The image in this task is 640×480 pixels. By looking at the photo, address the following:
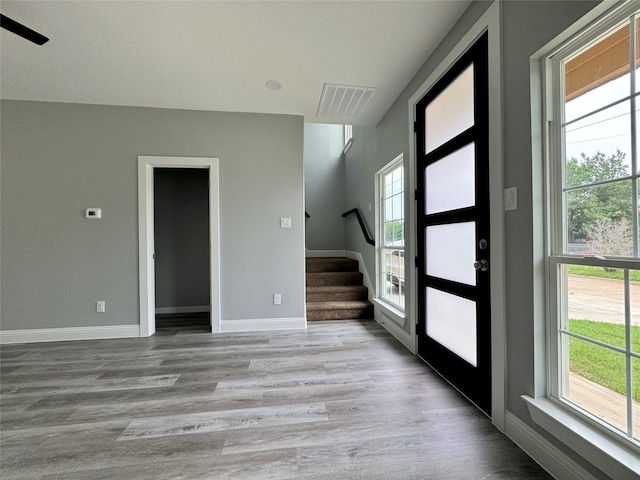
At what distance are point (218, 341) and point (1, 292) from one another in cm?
234

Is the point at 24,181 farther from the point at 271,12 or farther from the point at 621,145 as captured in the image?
the point at 621,145

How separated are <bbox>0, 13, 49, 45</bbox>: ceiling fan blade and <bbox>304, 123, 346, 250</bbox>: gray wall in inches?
155

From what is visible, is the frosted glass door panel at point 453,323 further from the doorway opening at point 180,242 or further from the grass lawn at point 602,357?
the doorway opening at point 180,242

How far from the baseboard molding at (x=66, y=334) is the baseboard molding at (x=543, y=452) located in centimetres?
347

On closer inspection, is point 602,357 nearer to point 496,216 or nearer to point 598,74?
point 496,216

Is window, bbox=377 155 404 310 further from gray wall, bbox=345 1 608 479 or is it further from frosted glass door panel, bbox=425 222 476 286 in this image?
gray wall, bbox=345 1 608 479

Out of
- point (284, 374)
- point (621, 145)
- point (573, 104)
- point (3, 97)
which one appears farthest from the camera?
point (3, 97)

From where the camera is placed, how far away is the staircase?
3.60 m

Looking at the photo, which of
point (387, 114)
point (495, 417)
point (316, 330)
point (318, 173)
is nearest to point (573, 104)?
point (495, 417)

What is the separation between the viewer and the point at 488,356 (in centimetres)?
163

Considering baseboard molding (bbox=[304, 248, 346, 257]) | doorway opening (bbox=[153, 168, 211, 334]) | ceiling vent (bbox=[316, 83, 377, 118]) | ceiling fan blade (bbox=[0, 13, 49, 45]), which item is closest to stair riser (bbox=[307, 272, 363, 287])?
baseboard molding (bbox=[304, 248, 346, 257])

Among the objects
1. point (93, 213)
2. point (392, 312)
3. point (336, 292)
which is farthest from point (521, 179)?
point (93, 213)

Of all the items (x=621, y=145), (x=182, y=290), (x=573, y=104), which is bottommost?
(x=182, y=290)

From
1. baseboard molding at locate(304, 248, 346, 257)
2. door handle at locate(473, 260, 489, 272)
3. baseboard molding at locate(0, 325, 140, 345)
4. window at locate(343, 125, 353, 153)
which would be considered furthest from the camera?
baseboard molding at locate(304, 248, 346, 257)
